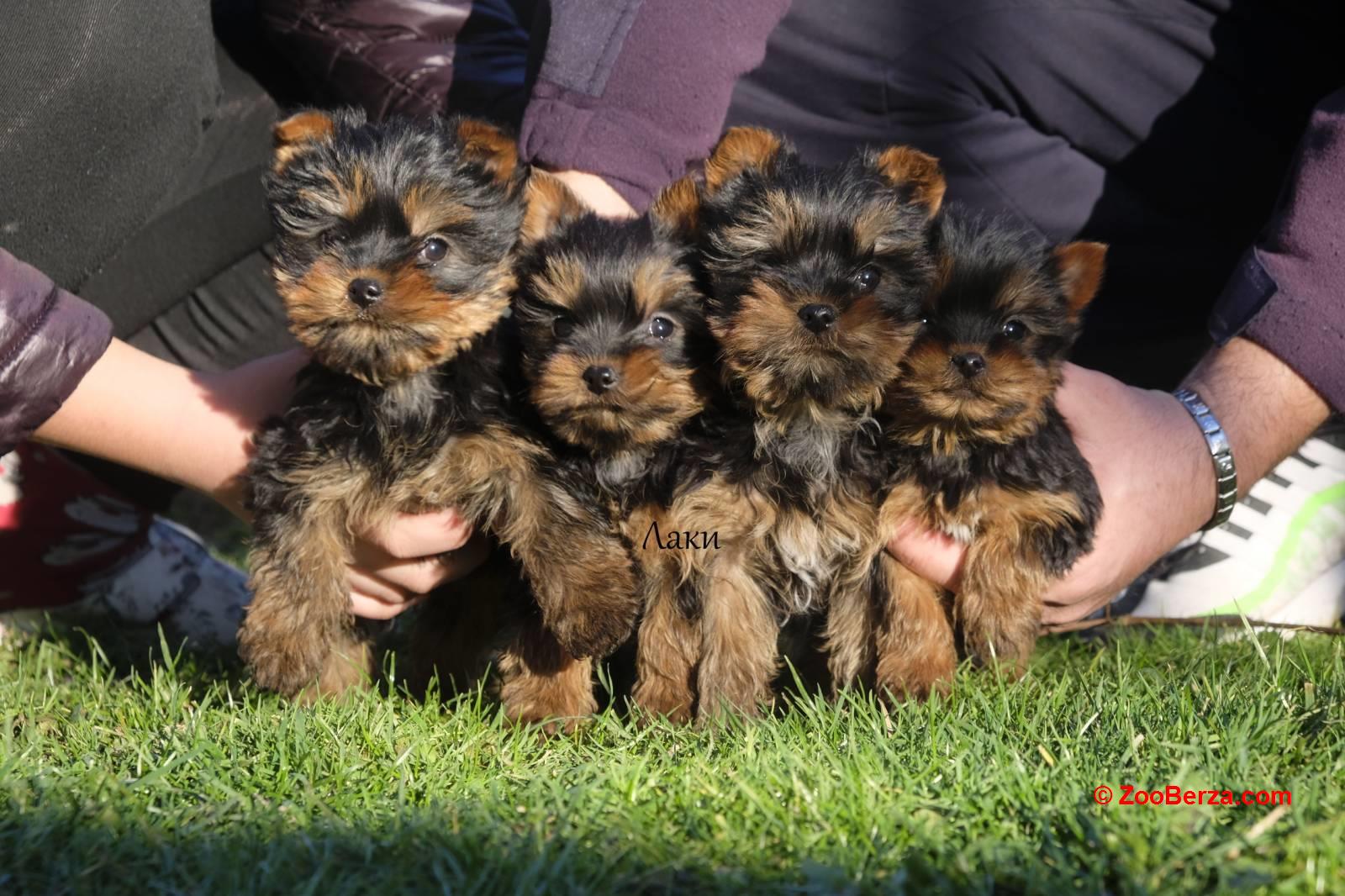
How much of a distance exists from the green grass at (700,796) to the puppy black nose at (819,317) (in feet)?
3.28

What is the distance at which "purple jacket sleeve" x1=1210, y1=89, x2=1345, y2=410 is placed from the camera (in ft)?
11.5

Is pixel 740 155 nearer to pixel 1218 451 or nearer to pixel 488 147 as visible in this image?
pixel 488 147

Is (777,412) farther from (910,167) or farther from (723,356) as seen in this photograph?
(910,167)

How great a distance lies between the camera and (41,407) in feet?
11.0

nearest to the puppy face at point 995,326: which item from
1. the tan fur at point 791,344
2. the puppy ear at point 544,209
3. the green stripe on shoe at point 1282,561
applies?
the tan fur at point 791,344

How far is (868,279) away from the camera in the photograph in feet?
10.2

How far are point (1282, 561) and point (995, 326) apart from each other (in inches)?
90.9

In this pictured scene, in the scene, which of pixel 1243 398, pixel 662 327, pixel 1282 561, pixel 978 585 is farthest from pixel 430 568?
pixel 1282 561

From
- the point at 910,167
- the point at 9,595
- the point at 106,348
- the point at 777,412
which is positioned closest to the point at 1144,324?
the point at 910,167

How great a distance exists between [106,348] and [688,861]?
247cm

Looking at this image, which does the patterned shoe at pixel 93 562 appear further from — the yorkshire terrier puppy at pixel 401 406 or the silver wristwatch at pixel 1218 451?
the silver wristwatch at pixel 1218 451

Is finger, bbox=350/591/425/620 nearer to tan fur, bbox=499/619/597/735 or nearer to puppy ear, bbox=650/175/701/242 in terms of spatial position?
tan fur, bbox=499/619/597/735

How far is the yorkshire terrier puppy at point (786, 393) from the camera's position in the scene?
9.94 feet

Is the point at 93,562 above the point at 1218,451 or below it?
below
